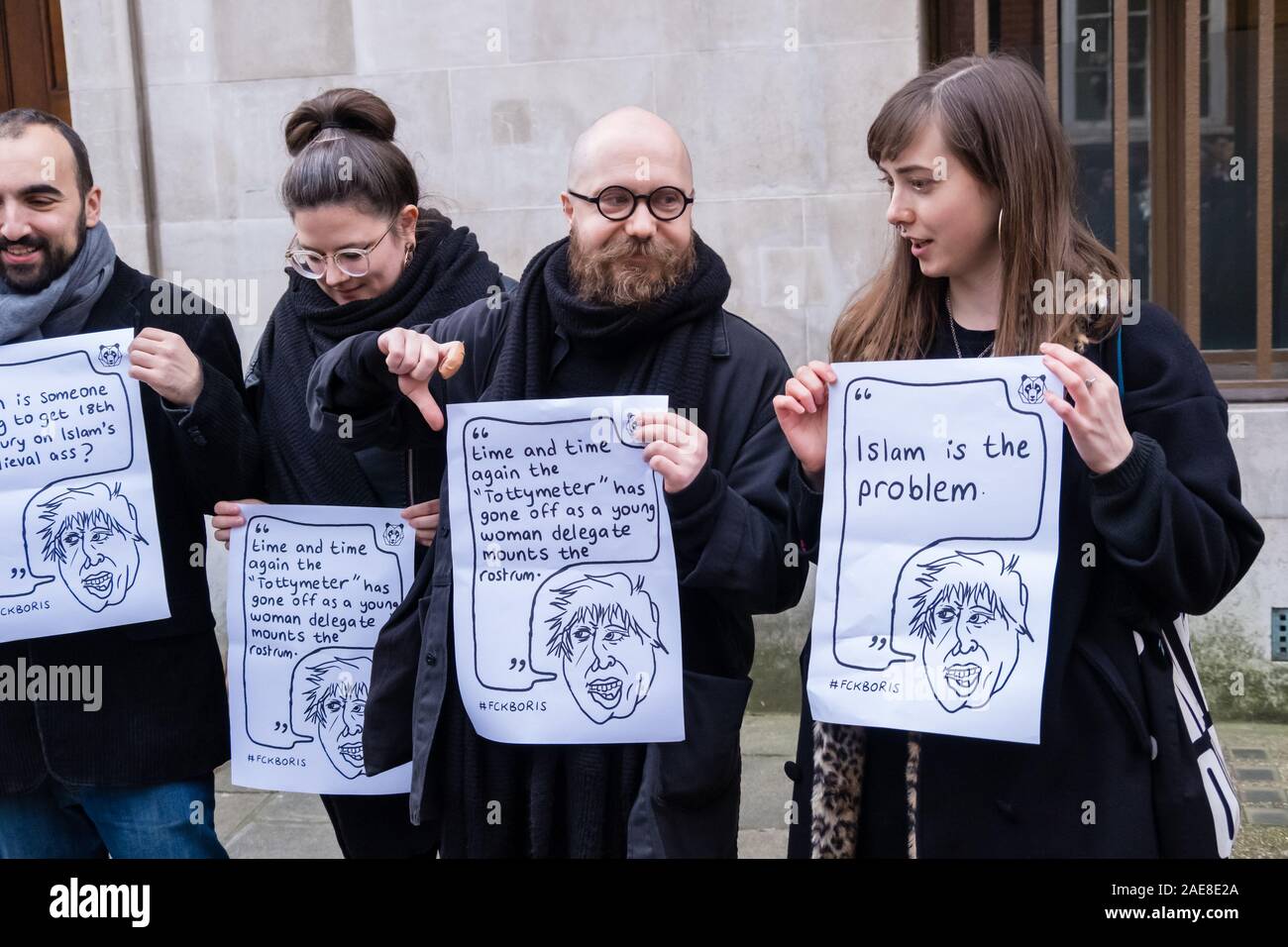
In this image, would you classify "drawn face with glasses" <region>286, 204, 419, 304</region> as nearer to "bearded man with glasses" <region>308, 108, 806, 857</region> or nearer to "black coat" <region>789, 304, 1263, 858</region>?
"bearded man with glasses" <region>308, 108, 806, 857</region>

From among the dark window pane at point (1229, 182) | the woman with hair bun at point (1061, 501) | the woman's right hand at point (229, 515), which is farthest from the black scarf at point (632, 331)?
the dark window pane at point (1229, 182)

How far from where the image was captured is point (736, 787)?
2.36m

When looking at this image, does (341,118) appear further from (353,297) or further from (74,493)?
(74,493)

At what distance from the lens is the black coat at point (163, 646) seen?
2656 millimetres

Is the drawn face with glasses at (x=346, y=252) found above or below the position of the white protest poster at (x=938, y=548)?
above

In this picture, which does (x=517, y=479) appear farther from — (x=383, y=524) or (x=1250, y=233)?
(x=1250, y=233)

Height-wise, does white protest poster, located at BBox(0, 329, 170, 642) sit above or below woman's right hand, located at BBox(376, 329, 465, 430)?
below

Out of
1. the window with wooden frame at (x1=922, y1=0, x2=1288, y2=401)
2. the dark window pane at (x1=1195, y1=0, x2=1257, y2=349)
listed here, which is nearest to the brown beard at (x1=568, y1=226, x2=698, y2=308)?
the window with wooden frame at (x1=922, y1=0, x2=1288, y2=401)

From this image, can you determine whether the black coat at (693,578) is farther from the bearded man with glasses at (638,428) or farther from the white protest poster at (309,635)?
the white protest poster at (309,635)

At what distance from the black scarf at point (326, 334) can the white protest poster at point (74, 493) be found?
0.28 m

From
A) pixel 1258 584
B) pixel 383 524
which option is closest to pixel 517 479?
pixel 383 524

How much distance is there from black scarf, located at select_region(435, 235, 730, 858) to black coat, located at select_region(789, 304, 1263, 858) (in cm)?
56

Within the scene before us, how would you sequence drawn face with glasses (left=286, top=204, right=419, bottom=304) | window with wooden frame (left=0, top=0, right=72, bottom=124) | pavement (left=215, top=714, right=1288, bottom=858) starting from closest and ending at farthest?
drawn face with glasses (left=286, top=204, right=419, bottom=304) → pavement (left=215, top=714, right=1288, bottom=858) → window with wooden frame (left=0, top=0, right=72, bottom=124)

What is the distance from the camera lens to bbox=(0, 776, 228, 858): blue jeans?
270cm
